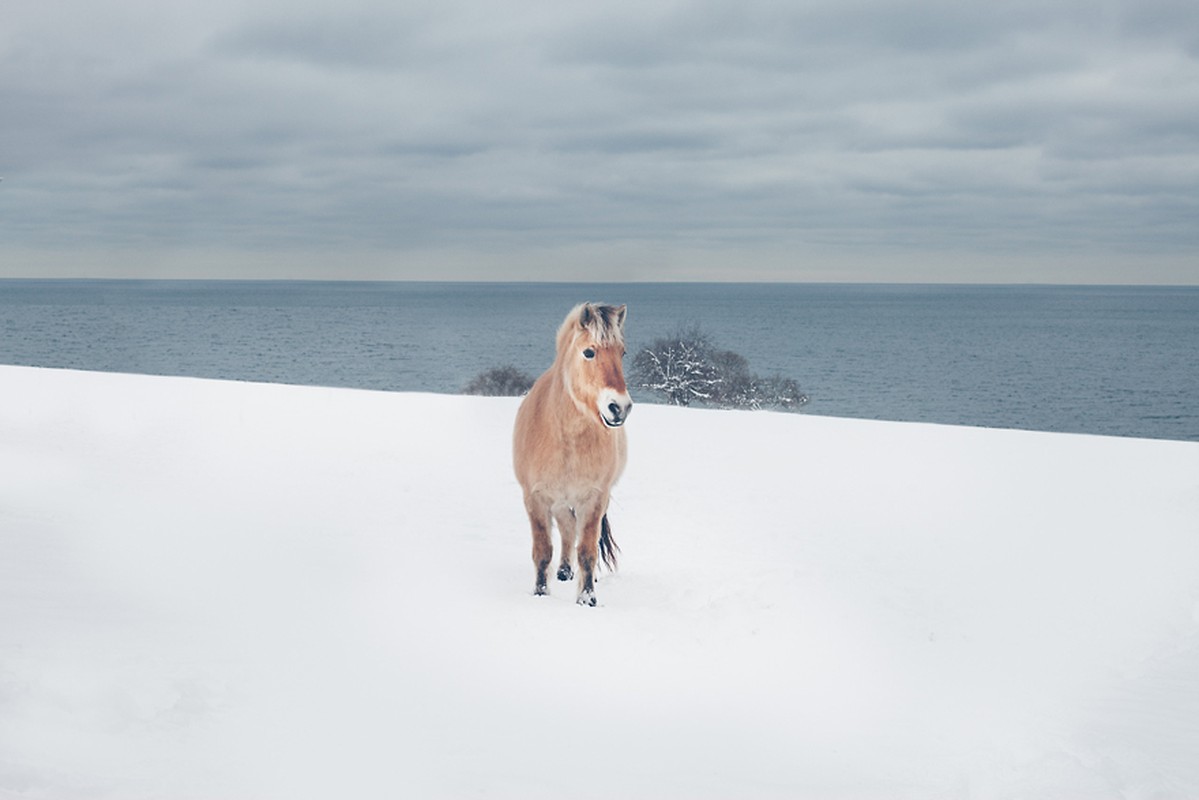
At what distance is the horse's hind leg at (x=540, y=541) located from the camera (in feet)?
20.7

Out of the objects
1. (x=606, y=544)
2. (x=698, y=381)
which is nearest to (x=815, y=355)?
(x=698, y=381)

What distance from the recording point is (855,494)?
1078 cm

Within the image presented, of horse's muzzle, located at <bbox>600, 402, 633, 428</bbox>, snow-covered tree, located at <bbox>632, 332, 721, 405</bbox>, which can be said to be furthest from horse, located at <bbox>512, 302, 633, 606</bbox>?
snow-covered tree, located at <bbox>632, 332, 721, 405</bbox>

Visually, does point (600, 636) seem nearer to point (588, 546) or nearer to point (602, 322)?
point (588, 546)

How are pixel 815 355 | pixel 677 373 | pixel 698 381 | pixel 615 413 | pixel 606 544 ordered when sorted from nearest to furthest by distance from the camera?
pixel 615 413
pixel 606 544
pixel 698 381
pixel 677 373
pixel 815 355

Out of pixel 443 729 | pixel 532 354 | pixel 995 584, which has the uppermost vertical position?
pixel 532 354

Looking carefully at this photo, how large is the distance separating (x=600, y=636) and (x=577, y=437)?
3.77ft

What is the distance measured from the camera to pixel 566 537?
6.68m

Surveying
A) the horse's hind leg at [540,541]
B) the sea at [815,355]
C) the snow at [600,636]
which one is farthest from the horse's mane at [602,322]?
the sea at [815,355]

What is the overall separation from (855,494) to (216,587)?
678cm

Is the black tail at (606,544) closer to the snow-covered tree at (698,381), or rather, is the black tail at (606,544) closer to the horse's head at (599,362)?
the horse's head at (599,362)

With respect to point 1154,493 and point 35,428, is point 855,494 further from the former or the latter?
point 35,428

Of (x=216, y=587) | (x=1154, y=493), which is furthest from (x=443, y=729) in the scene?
(x=1154, y=493)

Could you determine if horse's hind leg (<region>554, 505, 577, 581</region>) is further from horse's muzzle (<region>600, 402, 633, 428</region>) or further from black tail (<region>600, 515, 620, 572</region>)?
horse's muzzle (<region>600, 402, 633, 428</region>)
